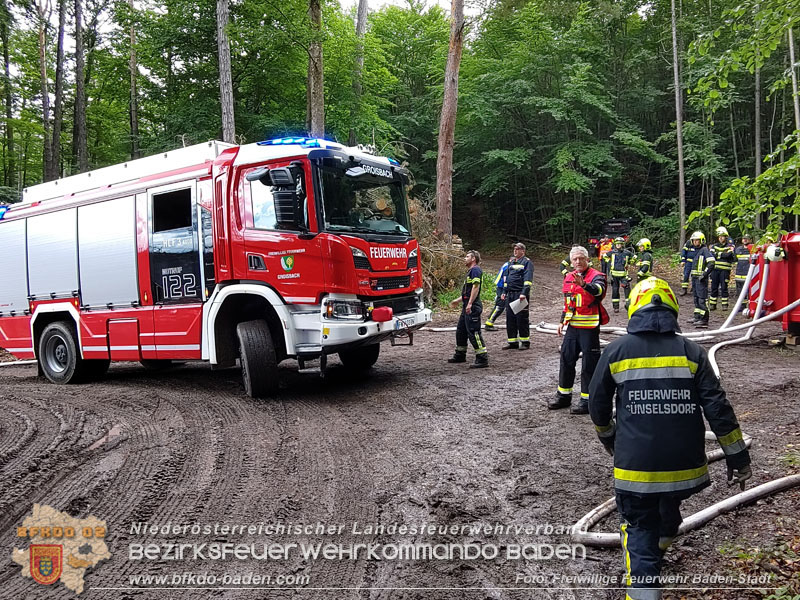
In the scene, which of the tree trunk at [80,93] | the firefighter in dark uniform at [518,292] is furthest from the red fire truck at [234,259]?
the tree trunk at [80,93]

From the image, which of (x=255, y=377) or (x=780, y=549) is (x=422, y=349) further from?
(x=780, y=549)

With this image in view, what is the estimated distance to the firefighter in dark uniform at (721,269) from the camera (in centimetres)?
1245

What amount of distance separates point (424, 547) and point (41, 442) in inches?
166

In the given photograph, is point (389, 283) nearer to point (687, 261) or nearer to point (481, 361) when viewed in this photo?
point (481, 361)

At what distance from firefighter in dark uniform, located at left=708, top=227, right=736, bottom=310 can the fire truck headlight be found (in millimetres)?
9506

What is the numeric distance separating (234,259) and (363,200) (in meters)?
1.84

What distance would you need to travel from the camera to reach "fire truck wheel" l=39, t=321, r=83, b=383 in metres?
8.59

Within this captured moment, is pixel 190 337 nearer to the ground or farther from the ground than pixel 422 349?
farther from the ground

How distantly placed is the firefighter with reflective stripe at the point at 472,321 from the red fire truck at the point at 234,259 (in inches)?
43.8

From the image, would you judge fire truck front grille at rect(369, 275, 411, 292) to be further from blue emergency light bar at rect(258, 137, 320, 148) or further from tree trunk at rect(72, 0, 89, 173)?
tree trunk at rect(72, 0, 89, 173)

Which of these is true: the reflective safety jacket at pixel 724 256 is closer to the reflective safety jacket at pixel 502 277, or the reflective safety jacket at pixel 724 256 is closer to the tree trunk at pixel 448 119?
the reflective safety jacket at pixel 502 277

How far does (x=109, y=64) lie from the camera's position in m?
20.6

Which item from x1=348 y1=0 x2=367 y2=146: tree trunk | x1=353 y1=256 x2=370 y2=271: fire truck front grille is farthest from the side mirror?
x1=348 y1=0 x2=367 y2=146: tree trunk

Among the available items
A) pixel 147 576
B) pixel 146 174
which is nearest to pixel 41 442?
pixel 147 576
